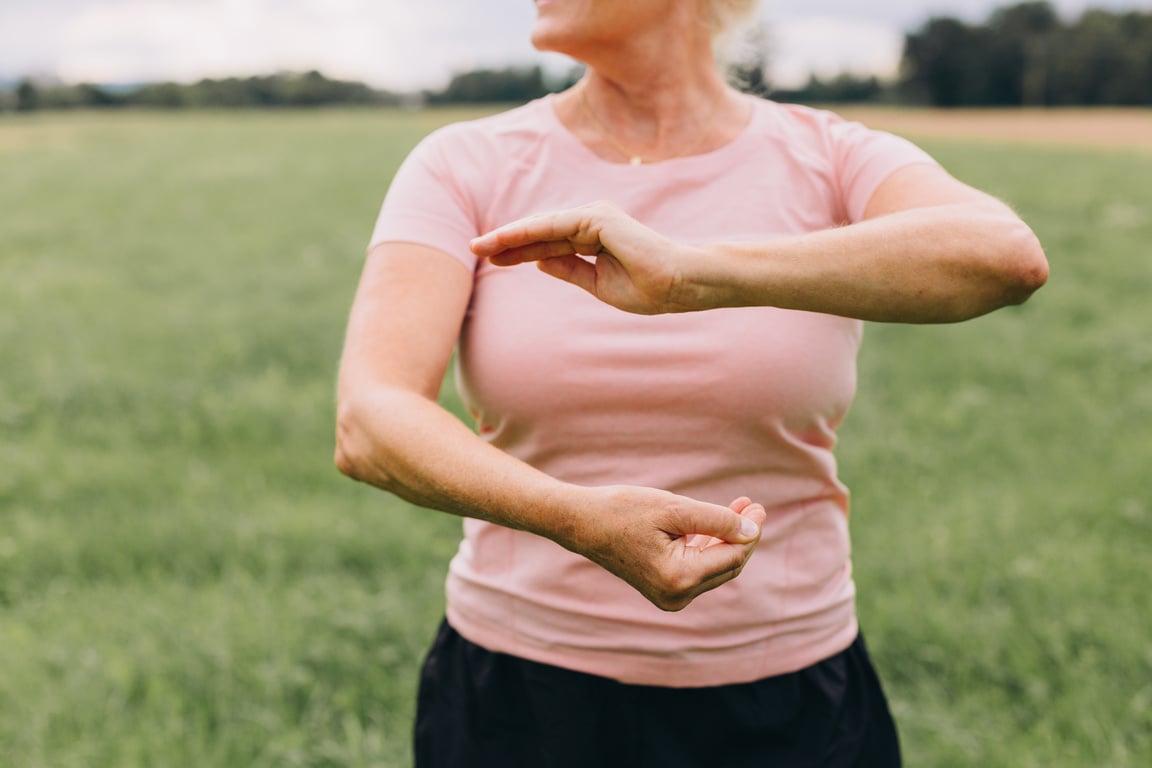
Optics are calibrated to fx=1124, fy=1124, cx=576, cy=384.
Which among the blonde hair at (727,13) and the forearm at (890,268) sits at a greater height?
the blonde hair at (727,13)

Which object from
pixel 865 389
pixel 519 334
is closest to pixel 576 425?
pixel 519 334

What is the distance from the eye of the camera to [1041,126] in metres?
28.0

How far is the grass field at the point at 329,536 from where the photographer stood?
3.12m

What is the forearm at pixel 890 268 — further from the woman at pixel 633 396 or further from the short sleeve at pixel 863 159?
the short sleeve at pixel 863 159

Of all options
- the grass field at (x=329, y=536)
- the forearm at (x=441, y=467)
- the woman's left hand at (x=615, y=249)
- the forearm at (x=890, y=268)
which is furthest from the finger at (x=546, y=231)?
the grass field at (x=329, y=536)

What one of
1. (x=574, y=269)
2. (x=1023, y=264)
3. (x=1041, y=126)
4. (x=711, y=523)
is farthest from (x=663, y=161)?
(x=1041, y=126)

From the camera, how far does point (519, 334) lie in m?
1.69

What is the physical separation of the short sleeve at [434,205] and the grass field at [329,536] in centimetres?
181

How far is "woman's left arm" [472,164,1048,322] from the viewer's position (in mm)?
1314

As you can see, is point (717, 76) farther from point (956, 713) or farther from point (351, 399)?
point (956, 713)

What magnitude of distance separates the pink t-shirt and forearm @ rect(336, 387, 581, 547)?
0.78 feet

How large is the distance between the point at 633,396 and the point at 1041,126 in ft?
96.7

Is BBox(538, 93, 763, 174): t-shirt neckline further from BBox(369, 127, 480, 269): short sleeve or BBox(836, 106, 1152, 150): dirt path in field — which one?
BBox(836, 106, 1152, 150): dirt path in field

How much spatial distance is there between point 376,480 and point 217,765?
175 cm
